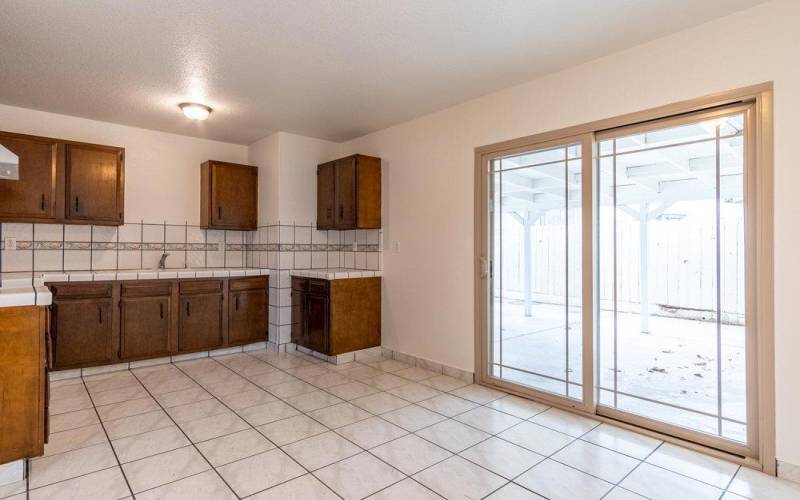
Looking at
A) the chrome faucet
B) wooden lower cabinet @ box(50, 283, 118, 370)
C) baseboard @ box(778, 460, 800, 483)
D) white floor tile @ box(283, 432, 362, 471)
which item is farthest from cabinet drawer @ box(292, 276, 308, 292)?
baseboard @ box(778, 460, 800, 483)

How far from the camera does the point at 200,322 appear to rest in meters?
4.48

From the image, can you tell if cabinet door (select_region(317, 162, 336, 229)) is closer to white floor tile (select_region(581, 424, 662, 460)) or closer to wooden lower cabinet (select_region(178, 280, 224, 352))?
wooden lower cabinet (select_region(178, 280, 224, 352))

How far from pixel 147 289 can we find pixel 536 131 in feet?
12.7

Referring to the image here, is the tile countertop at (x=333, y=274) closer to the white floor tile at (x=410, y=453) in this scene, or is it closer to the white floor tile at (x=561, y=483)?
the white floor tile at (x=410, y=453)

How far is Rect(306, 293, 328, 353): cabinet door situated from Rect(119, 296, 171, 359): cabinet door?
1390 mm

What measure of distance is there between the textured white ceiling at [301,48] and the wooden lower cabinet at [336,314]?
179 centimetres

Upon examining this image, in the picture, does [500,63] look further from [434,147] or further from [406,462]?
[406,462]

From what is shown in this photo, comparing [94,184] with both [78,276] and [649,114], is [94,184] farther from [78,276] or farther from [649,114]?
[649,114]

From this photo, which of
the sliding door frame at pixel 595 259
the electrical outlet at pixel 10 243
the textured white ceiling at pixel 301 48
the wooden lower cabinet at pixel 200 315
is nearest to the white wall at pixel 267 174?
the textured white ceiling at pixel 301 48

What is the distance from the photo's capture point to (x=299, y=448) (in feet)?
8.13

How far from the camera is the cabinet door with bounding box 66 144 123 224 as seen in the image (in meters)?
4.00

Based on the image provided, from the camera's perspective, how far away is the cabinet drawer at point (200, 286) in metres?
4.37

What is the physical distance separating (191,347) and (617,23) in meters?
4.61

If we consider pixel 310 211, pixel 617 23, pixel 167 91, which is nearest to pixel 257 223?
pixel 310 211
